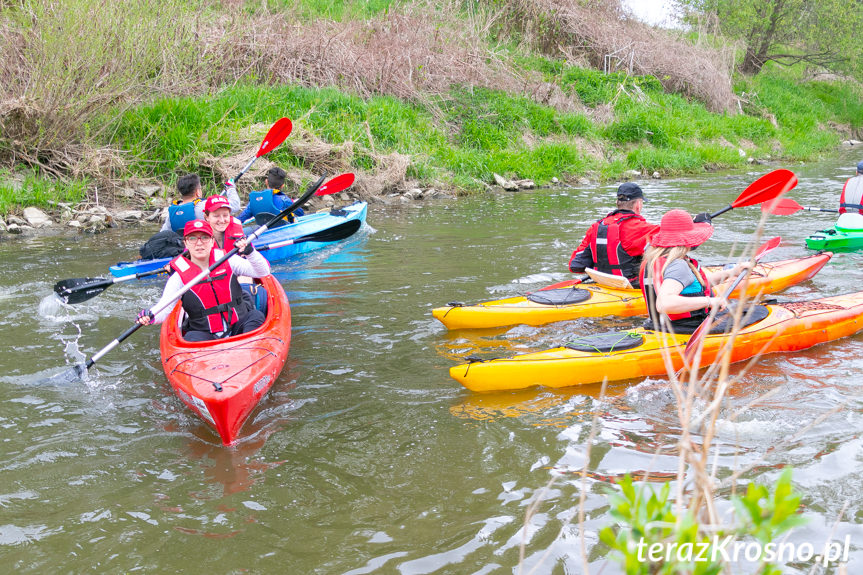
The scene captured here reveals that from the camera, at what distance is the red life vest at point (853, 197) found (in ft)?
25.4

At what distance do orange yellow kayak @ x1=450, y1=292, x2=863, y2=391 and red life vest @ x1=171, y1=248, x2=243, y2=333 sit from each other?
60.5 inches

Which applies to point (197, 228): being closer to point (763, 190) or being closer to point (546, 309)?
point (546, 309)

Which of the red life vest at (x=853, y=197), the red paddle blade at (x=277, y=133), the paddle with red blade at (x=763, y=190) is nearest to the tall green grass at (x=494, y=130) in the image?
the red paddle blade at (x=277, y=133)

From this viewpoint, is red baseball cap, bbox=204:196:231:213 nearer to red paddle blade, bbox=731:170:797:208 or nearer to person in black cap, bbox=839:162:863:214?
red paddle blade, bbox=731:170:797:208

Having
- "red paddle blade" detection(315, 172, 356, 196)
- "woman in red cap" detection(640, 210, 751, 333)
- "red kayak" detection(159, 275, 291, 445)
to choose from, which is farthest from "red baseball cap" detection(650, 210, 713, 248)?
"red paddle blade" detection(315, 172, 356, 196)

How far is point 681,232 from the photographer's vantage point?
13.4ft

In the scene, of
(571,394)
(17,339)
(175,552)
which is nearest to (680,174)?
(571,394)

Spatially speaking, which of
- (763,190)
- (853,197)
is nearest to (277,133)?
(763,190)

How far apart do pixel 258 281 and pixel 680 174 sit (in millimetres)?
11229

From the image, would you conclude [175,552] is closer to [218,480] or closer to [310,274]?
[218,480]

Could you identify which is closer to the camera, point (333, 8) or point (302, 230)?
point (302, 230)

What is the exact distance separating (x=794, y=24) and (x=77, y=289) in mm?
22277

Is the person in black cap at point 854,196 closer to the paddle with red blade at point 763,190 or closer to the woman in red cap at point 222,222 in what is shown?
the paddle with red blade at point 763,190

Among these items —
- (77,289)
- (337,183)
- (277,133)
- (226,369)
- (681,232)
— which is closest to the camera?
(226,369)
